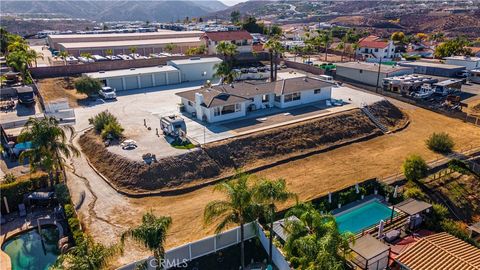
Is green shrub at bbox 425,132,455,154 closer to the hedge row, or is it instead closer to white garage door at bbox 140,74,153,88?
the hedge row

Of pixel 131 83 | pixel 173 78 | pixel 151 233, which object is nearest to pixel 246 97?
pixel 173 78

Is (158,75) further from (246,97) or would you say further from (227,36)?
(227,36)

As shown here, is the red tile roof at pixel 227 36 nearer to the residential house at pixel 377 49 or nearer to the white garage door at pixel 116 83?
the residential house at pixel 377 49

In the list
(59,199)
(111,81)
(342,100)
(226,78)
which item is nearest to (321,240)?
(59,199)

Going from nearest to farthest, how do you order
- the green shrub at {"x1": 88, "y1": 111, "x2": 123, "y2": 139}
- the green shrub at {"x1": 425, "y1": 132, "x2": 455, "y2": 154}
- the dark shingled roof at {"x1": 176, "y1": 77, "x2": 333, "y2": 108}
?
the green shrub at {"x1": 88, "y1": 111, "x2": 123, "y2": 139}
the green shrub at {"x1": 425, "y1": 132, "x2": 455, "y2": 154}
the dark shingled roof at {"x1": 176, "y1": 77, "x2": 333, "y2": 108}

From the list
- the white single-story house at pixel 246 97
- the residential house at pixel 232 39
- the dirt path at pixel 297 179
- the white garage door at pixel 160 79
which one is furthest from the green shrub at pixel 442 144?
the residential house at pixel 232 39

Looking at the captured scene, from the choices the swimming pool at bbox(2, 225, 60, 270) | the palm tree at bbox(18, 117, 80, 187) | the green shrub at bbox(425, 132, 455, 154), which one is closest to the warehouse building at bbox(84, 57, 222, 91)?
the palm tree at bbox(18, 117, 80, 187)
